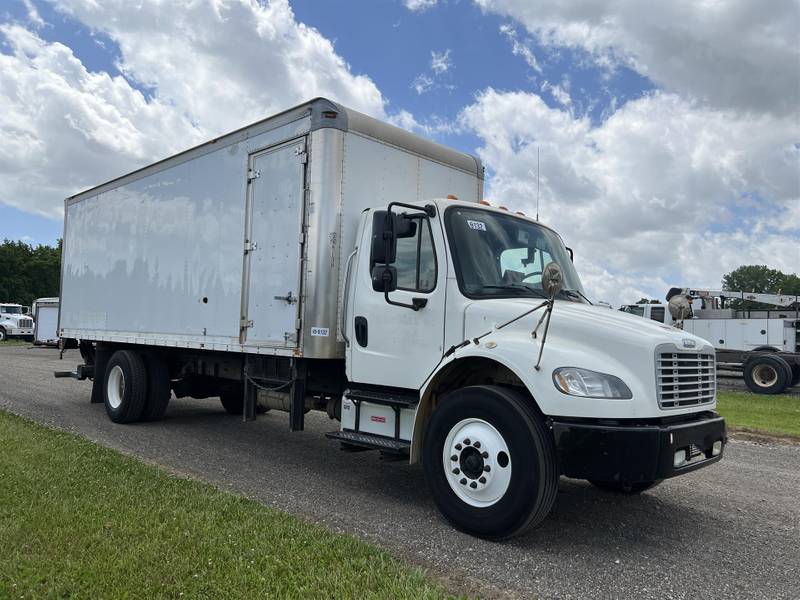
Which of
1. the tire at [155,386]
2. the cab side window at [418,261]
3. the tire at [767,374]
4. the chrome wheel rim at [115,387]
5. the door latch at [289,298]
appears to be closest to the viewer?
the cab side window at [418,261]

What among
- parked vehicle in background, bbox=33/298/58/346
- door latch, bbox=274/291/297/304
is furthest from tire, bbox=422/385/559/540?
parked vehicle in background, bbox=33/298/58/346

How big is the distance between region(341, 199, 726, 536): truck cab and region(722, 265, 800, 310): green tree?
100 metres

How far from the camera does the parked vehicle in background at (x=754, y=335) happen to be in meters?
16.2

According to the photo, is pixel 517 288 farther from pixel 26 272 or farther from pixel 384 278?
pixel 26 272

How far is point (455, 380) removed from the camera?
5207mm

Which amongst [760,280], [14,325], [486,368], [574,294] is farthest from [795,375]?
[760,280]

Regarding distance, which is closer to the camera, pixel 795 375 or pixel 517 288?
pixel 517 288

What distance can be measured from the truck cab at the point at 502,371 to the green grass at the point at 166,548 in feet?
3.26

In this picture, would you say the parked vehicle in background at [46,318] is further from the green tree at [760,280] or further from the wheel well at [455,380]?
the green tree at [760,280]

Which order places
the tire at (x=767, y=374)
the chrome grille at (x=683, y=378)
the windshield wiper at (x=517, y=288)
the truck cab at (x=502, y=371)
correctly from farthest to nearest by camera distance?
the tire at (x=767, y=374) → the windshield wiper at (x=517, y=288) → the chrome grille at (x=683, y=378) → the truck cab at (x=502, y=371)

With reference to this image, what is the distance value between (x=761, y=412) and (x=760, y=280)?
10028 centimetres

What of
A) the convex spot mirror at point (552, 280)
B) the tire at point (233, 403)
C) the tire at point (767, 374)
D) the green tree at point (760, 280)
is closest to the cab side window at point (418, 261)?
the convex spot mirror at point (552, 280)

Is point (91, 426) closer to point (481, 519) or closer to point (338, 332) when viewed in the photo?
point (338, 332)

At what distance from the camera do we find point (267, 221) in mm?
6762
